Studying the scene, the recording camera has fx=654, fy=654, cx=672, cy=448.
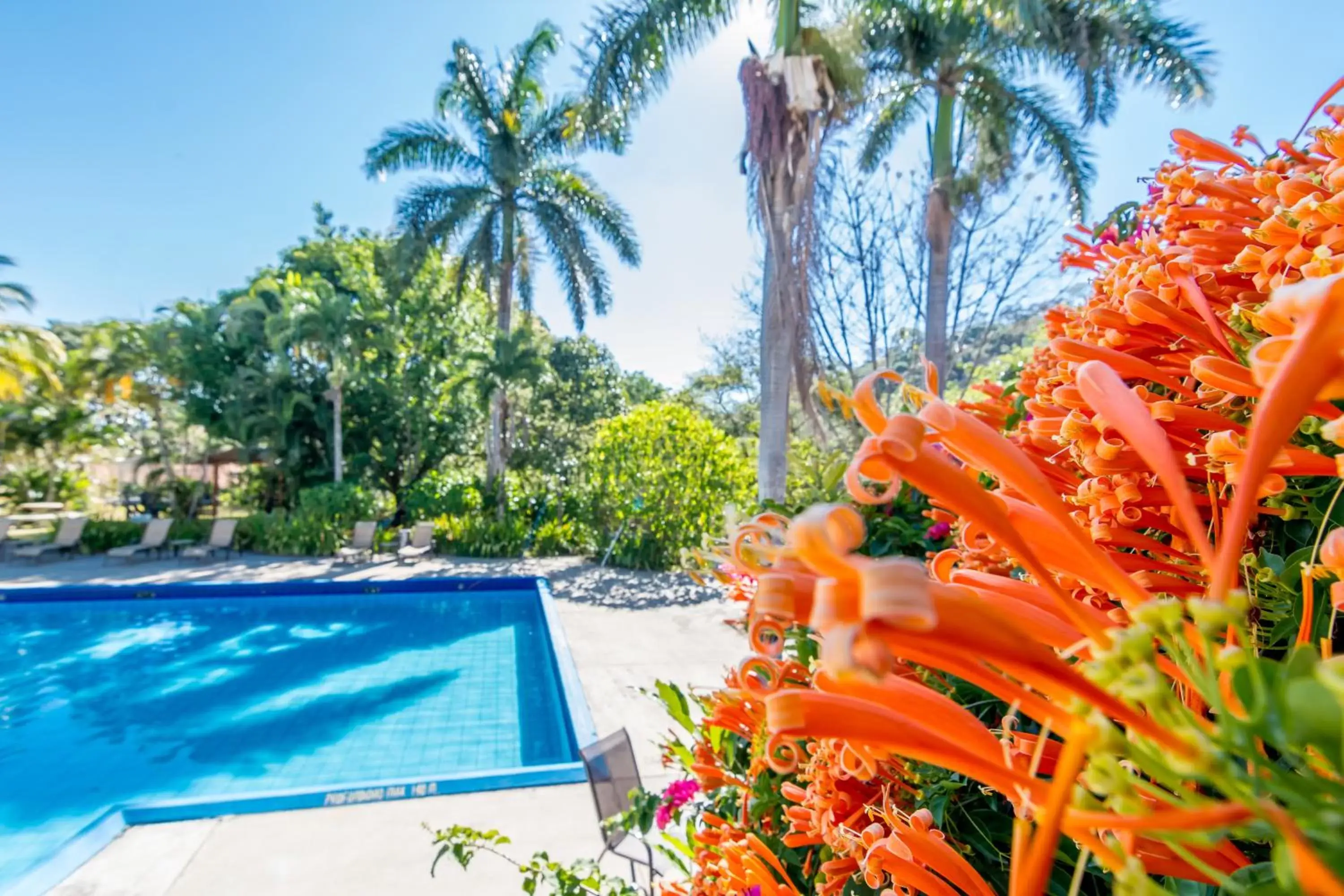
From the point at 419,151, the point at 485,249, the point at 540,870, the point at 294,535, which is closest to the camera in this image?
the point at 540,870

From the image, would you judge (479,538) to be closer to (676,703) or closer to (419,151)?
(419,151)

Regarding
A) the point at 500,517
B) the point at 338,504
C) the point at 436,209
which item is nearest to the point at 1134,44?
the point at 436,209

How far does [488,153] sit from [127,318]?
54.1ft

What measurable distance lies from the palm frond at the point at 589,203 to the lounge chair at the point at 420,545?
25.0 feet

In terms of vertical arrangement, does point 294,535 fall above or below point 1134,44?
below

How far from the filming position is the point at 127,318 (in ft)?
73.3

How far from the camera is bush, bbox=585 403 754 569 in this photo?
12.5m

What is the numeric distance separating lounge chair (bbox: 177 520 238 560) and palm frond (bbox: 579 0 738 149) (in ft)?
36.8

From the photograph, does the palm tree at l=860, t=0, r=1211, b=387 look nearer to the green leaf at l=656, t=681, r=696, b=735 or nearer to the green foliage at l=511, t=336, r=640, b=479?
the green leaf at l=656, t=681, r=696, b=735

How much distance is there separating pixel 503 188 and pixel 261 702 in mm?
11697

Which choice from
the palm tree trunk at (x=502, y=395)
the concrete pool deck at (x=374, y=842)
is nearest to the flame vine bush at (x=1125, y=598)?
the concrete pool deck at (x=374, y=842)

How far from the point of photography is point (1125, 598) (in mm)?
359

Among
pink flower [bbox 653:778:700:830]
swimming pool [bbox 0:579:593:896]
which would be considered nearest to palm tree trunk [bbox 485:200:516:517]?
swimming pool [bbox 0:579:593:896]

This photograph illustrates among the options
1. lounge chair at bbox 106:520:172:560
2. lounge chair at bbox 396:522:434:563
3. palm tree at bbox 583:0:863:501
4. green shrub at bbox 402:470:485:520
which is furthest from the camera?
green shrub at bbox 402:470:485:520
